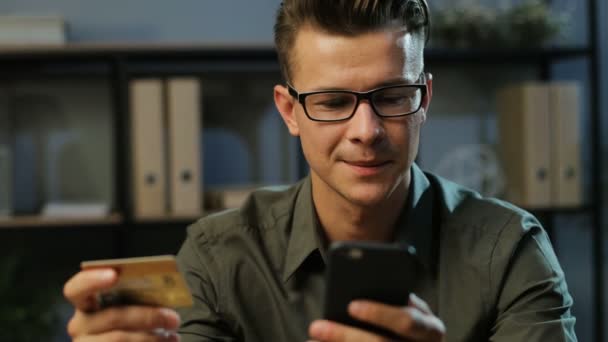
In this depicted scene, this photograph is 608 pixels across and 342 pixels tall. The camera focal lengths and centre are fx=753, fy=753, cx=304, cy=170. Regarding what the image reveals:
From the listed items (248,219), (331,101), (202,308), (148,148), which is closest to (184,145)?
(148,148)

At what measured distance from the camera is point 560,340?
3.72ft

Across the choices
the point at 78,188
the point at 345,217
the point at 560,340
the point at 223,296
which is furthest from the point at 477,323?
the point at 78,188

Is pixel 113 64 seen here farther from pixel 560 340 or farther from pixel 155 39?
pixel 560 340

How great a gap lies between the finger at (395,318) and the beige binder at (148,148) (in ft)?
5.25

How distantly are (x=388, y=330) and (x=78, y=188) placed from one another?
196cm

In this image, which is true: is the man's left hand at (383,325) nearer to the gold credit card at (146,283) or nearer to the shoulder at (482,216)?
the gold credit card at (146,283)

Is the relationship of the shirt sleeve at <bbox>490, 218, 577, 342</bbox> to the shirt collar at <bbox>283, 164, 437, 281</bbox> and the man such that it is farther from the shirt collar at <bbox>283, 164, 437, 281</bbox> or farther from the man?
the shirt collar at <bbox>283, 164, 437, 281</bbox>

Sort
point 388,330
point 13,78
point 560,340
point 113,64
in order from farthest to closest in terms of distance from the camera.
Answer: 1. point 13,78
2. point 113,64
3. point 560,340
4. point 388,330

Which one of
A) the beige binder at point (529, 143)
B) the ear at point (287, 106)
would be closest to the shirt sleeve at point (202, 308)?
the ear at point (287, 106)

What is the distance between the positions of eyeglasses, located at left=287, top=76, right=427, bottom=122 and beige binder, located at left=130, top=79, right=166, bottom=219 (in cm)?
120

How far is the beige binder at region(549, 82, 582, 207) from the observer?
2.51 meters

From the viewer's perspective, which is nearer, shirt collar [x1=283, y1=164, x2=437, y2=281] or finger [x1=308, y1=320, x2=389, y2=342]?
finger [x1=308, y1=320, x2=389, y2=342]

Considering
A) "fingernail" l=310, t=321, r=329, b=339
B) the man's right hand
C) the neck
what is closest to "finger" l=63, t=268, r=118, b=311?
the man's right hand

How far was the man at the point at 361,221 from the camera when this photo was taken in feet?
3.81
